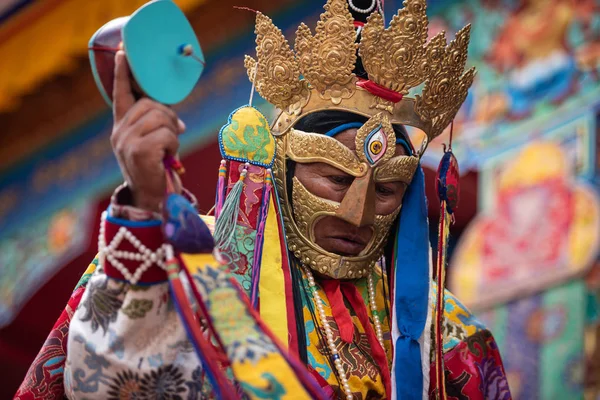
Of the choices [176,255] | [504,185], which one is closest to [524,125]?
[504,185]

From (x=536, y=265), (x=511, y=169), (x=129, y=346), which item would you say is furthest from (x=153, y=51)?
(x=511, y=169)

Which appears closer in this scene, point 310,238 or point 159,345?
point 159,345

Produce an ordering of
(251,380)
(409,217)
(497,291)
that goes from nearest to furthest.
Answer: (251,380) → (409,217) → (497,291)

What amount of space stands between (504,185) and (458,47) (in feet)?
6.08

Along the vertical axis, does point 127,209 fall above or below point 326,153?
above

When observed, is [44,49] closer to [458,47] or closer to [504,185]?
[504,185]

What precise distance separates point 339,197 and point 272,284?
329mm

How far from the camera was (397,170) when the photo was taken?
8.82ft

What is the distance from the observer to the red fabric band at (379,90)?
2711mm

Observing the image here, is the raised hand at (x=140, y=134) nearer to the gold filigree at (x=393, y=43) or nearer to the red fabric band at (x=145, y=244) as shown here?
the red fabric band at (x=145, y=244)

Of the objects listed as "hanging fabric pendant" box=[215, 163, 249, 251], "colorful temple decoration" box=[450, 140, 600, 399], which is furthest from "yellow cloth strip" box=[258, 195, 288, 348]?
"colorful temple decoration" box=[450, 140, 600, 399]

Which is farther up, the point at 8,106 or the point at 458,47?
the point at 458,47

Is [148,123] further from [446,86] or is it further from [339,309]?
[446,86]

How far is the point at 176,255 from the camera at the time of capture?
75.9 inches
